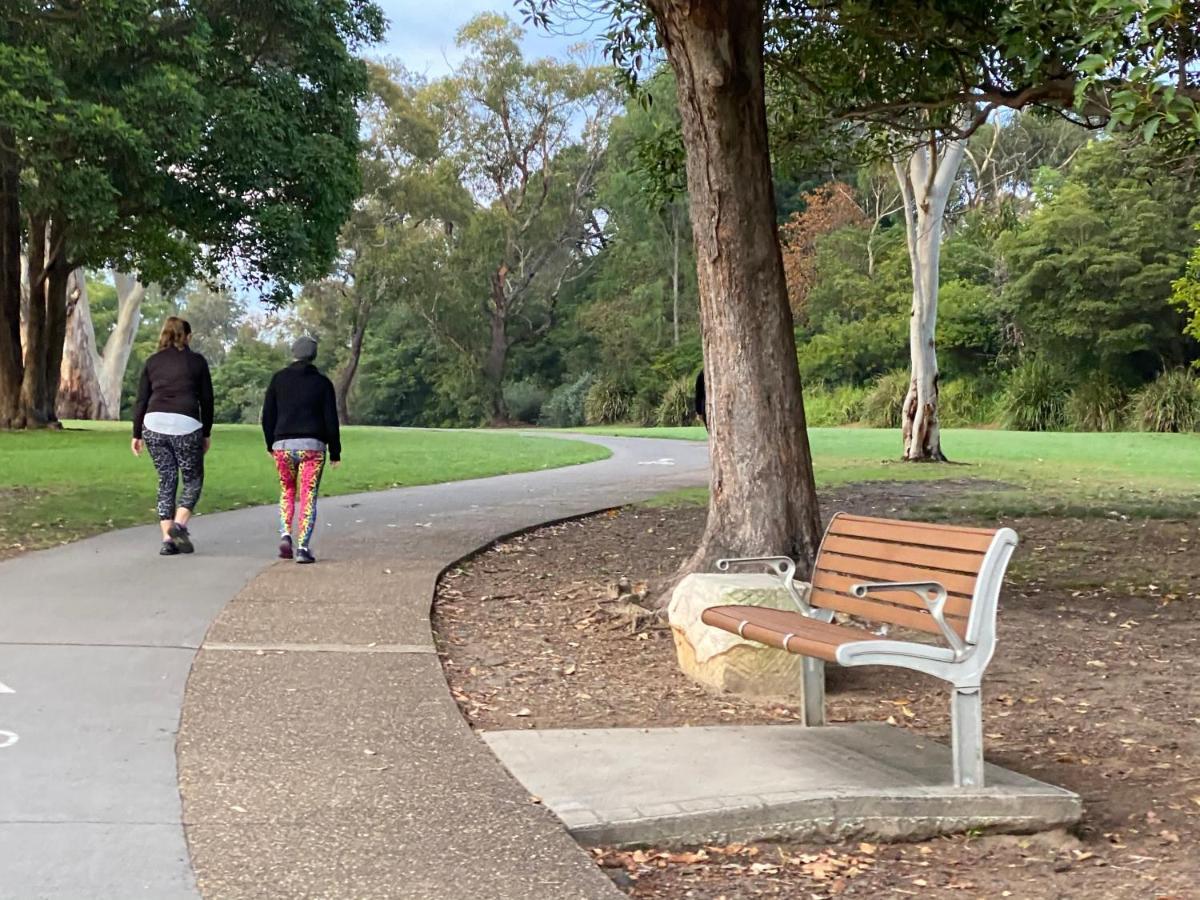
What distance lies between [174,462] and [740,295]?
4.64m

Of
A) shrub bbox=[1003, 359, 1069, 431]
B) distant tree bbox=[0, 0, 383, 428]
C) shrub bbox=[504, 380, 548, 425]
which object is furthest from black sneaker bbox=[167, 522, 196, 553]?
shrub bbox=[504, 380, 548, 425]

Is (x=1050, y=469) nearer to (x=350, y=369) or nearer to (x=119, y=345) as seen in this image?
(x=350, y=369)

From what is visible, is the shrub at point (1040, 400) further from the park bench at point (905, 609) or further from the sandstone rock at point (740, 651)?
the park bench at point (905, 609)

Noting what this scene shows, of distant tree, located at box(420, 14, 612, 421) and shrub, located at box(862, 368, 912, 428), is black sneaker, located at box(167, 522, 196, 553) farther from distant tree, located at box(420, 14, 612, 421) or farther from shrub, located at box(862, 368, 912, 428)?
distant tree, located at box(420, 14, 612, 421)

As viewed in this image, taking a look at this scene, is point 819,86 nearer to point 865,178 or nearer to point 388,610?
point 388,610

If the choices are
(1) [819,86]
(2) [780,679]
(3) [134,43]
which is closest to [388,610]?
(2) [780,679]

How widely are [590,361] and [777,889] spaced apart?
52.8 metres

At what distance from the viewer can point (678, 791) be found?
4.39 m

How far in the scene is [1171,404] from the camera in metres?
34.0

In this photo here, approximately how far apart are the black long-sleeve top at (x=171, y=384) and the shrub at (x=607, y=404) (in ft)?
139

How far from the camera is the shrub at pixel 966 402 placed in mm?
42031

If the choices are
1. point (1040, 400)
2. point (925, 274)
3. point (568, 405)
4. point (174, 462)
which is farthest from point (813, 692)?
point (568, 405)

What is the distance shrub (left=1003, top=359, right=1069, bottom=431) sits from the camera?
3859 cm

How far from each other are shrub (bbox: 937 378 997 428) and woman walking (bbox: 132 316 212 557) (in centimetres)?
3538
